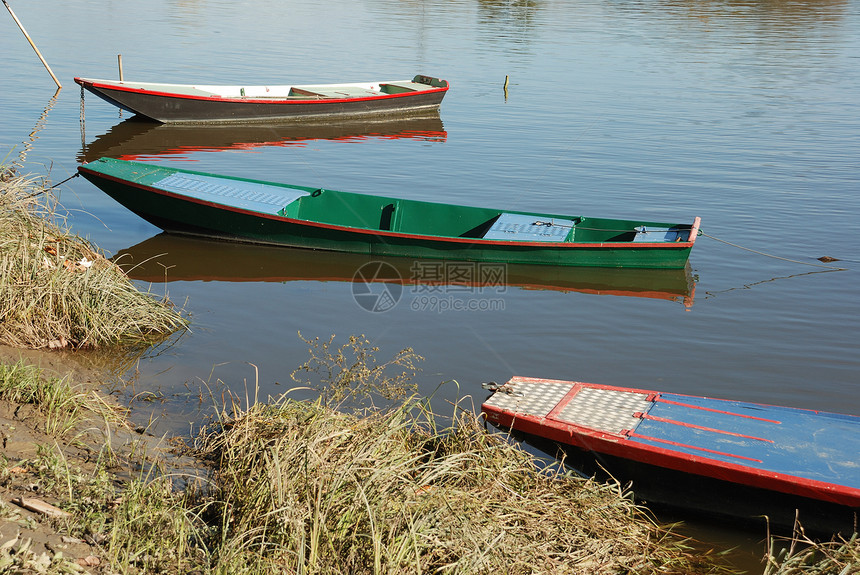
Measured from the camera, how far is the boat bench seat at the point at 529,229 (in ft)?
34.5

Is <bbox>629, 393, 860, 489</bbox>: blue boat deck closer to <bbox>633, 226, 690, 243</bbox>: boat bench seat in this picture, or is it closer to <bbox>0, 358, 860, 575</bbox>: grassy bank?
<bbox>0, 358, 860, 575</bbox>: grassy bank

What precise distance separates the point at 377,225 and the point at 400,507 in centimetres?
749

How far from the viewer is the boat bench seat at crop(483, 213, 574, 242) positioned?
1052cm

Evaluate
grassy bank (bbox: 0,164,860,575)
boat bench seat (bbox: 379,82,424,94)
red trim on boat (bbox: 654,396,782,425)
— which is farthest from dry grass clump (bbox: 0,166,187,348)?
boat bench seat (bbox: 379,82,424,94)

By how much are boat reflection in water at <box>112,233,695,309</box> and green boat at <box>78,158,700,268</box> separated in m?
0.17

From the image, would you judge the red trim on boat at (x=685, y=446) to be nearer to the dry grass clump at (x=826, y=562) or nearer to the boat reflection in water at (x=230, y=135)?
the dry grass clump at (x=826, y=562)

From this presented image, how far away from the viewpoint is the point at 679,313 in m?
9.72

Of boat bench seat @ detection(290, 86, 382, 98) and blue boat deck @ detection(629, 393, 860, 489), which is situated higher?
boat bench seat @ detection(290, 86, 382, 98)

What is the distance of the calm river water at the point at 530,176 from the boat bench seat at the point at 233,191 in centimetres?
69

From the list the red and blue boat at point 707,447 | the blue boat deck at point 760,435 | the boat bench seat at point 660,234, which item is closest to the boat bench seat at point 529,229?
the boat bench seat at point 660,234

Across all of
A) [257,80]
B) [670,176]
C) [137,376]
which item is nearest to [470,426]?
[137,376]

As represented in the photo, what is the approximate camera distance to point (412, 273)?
10.6 meters

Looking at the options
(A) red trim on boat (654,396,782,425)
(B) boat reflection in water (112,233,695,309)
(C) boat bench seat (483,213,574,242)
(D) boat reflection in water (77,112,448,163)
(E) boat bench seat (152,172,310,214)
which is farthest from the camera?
(D) boat reflection in water (77,112,448,163)

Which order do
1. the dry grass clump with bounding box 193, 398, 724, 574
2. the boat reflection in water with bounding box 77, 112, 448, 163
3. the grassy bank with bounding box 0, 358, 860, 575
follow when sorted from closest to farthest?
the grassy bank with bounding box 0, 358, 860, 575 < the dry grass clump with bounding box 193, 398, 724, 574 < the boat reflection in water with bounding box 77, 112, 448, 163
